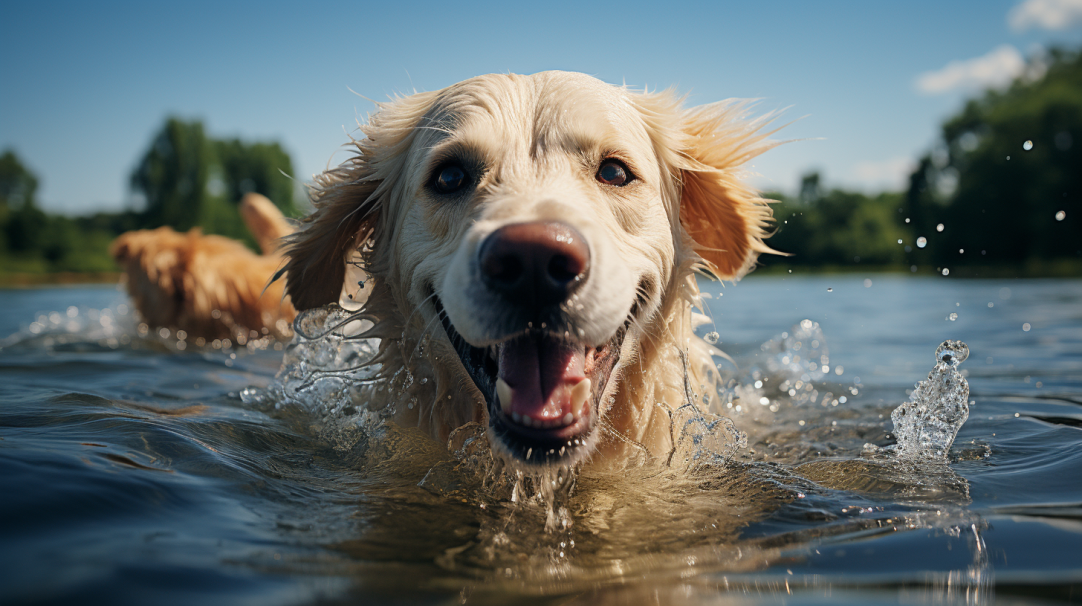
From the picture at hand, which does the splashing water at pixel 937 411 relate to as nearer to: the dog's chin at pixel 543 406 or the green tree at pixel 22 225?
the dog's chin at pixel 543 406

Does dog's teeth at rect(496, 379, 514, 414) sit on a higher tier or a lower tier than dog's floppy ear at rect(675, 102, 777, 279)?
lower

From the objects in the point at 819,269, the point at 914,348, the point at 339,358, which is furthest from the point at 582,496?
the point at 819,269

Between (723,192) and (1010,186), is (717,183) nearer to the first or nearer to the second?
(723,192)

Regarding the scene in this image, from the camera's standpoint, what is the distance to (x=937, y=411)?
4.15 metres

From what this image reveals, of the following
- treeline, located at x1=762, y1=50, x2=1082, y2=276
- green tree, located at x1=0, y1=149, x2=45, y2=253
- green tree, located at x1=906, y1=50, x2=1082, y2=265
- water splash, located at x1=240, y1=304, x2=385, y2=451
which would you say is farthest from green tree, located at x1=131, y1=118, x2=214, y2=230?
water splash, located at x1=240, y1=304, x2=385, y2=451

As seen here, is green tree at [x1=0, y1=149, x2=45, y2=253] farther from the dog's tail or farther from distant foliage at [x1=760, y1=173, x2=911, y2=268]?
the dog's tail

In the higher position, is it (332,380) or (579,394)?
(579,394)

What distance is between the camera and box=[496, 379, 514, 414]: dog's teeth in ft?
9.48

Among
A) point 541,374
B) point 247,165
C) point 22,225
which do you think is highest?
point 247,165

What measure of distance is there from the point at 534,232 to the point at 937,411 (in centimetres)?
291

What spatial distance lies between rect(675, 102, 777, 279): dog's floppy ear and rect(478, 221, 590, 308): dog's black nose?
178 centimetres

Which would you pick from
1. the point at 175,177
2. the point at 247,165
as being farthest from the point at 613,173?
the point at 247,165

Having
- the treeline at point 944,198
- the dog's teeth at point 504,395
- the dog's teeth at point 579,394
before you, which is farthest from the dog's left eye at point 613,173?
the treeline at point 944,198

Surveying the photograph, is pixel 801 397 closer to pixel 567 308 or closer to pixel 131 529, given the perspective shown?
pixel 567 308
